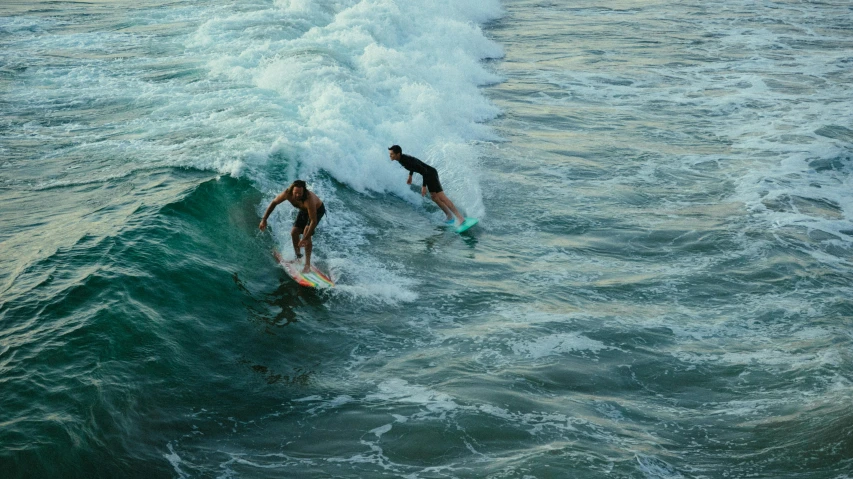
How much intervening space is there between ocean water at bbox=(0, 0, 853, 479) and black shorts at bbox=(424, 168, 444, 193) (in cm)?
60

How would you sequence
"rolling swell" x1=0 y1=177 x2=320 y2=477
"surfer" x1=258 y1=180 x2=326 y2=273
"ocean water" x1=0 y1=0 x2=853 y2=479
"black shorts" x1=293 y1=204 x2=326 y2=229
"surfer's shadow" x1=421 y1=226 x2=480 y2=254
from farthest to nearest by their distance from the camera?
"surfer's shadow" x1=421 y1=226 x2=480 y2=254, "black shorts" x1=293 y1=204 x2=326 y2=229, "surfer" x1=258 y1=180 x2=326 y2=273, "ocean water" x1=0 y1=0 x2=853 y2=479, "rolling swell" x1=0 y1=177 x2=320 y2=477

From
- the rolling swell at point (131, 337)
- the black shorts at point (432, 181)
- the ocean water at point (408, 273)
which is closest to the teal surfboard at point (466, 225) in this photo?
the ocean water at point (408, 273)

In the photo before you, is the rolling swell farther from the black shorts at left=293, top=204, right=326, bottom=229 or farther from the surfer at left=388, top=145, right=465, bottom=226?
the surfer at left=388, top=145, right=465, bottom=226

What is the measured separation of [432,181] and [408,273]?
3.16 m

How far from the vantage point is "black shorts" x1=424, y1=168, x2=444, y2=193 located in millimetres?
14375

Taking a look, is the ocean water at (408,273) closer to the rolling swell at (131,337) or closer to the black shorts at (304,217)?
the rolling swell at (131,337)

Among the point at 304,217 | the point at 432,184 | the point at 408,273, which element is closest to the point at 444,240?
the point at 432,184

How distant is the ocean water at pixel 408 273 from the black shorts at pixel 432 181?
60 cm

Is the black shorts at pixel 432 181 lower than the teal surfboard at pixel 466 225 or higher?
higher

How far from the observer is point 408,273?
11.7 m

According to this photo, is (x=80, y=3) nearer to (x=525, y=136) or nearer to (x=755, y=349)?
(x=525, y=136)

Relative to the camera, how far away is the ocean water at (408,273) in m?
7.36

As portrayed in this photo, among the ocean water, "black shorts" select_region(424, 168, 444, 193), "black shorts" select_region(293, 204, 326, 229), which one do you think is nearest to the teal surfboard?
the ocean water

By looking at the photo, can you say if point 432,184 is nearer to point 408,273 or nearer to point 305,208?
point 408,273
